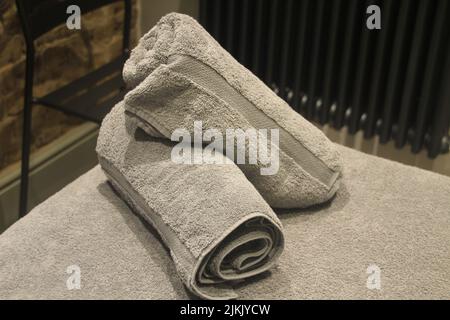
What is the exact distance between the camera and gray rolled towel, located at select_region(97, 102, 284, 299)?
829mm

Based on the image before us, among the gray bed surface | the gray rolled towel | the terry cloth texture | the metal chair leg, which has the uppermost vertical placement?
the terry cloth texture

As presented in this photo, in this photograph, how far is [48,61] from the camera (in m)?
1.83

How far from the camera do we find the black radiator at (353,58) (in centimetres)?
170

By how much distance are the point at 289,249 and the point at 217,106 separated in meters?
0.24

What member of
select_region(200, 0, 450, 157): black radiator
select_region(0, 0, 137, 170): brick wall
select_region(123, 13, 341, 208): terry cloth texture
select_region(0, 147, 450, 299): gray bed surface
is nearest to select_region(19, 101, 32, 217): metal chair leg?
select_region(0, 0, 137, 170): brick wall

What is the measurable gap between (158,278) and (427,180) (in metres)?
0.55

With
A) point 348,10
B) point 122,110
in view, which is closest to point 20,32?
point 122,110

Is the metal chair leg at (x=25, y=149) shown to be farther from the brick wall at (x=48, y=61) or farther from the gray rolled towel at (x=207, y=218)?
the gray rolled towel at (x=207, y=218)

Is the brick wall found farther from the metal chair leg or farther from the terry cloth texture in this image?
the terry cloth texture

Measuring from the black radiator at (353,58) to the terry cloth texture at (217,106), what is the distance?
30.4 inches

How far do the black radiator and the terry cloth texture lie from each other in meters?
0.77

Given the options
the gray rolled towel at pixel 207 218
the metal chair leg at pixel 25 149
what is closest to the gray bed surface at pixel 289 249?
the gray rolled towel at pixel 207 218

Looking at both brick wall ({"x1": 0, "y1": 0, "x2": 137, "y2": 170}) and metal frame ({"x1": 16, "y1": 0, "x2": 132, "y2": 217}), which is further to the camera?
brick wall ({"x1": 0, "y1": 0, "x2": 137, "y2": 170})

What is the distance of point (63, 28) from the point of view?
1847 millimetres
